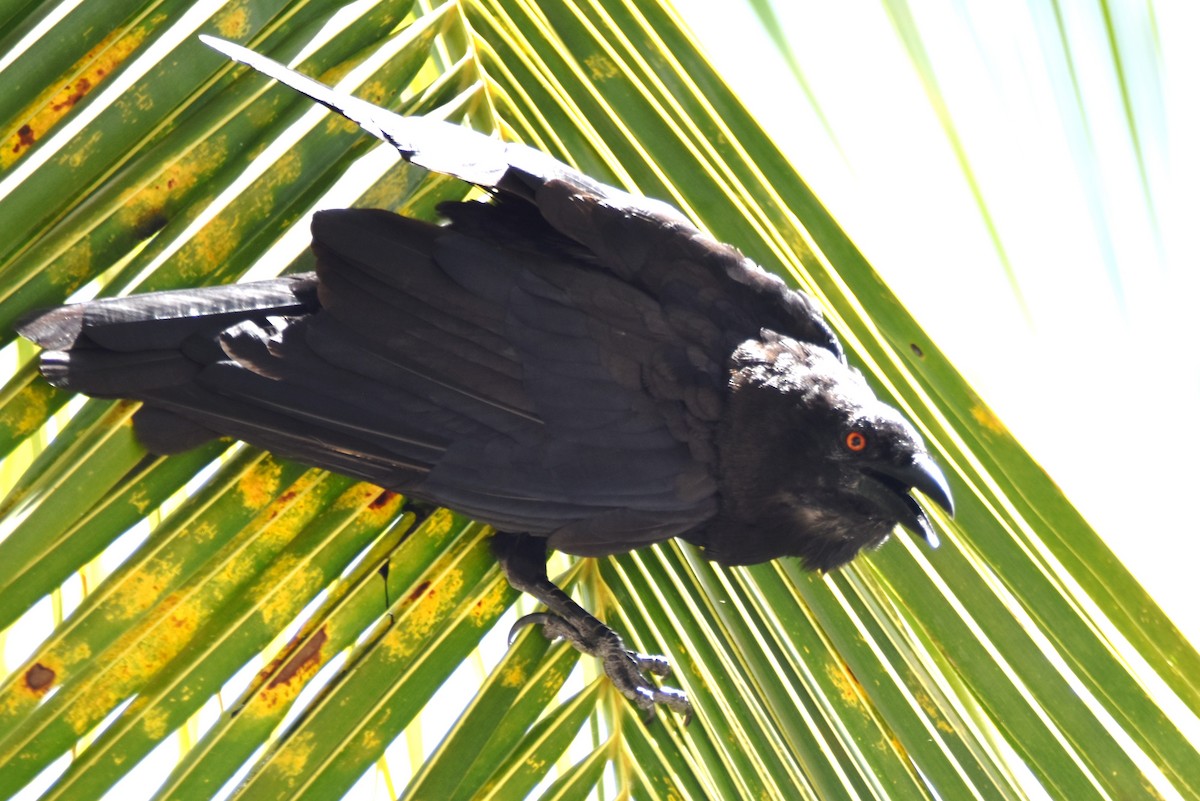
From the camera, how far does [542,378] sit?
95.8 inches

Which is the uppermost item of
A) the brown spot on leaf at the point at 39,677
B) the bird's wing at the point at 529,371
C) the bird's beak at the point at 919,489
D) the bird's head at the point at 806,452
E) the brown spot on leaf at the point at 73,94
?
the brown spot on leaf at the point at 73,94

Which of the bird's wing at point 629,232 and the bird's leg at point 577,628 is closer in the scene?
the bird's wing at point 629,232

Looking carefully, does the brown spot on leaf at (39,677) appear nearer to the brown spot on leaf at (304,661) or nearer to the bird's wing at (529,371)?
the brown spot on leaf at (304,661)

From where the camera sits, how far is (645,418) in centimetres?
252

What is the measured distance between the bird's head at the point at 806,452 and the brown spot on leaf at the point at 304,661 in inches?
32.7

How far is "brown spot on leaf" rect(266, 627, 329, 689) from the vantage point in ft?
7.13

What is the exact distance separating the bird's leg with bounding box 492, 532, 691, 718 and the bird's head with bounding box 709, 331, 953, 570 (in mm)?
286

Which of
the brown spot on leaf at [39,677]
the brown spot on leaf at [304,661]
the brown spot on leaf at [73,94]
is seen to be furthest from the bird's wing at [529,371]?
the brown spot on leaf at [39,677]

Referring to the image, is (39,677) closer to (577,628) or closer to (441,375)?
(441,375)

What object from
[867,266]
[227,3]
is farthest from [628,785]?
[227,3]

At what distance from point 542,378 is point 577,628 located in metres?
0.54

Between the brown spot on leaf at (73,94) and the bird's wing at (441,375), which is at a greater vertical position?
the brown spot on leaf at (73,94)

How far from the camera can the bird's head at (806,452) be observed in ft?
8.00

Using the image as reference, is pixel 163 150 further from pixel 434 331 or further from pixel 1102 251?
pixel 1102 251
